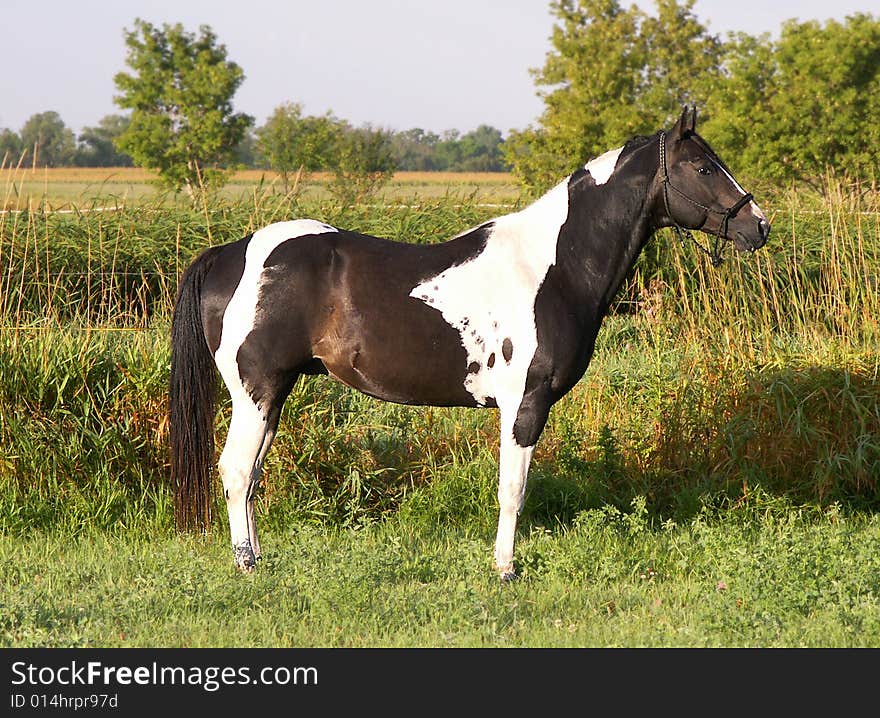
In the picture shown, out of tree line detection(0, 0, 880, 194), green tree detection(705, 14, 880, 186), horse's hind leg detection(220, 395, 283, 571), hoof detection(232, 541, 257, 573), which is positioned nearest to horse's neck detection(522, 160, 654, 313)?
horse's hind leg detection(220, 395, 283, 571)

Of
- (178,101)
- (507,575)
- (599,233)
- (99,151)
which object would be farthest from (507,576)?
(99,151)

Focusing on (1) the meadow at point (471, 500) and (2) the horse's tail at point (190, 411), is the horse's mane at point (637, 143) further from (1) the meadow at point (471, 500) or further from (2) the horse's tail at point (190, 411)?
(2) the horse's tail at point (190, 411)

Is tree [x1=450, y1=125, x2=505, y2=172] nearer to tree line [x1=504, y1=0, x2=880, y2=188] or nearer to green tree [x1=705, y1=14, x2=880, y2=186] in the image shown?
tree line [x1=504, y1=0, x2=880, y2=188]

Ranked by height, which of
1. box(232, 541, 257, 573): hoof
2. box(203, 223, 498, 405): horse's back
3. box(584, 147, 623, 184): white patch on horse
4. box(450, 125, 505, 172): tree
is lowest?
box(232, 541, 257, 573): hoof

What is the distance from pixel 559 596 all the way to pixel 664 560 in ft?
2.79

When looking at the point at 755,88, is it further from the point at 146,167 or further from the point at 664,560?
the point at 664,560

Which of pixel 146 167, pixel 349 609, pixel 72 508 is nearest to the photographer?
pixel 349 609

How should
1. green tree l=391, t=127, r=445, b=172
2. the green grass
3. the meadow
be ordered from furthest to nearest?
green tree l=391, t=127, r=445, b=172 < the meadow < the green grass

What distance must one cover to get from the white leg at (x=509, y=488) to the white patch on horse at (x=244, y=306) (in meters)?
1.28

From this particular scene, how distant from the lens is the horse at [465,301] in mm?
4867

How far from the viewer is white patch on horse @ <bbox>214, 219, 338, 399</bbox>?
4.96 m

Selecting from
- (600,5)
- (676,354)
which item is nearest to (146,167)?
(600,5)

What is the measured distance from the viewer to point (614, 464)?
6496 millimetres

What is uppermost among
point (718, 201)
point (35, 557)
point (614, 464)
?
point (718, 201)
